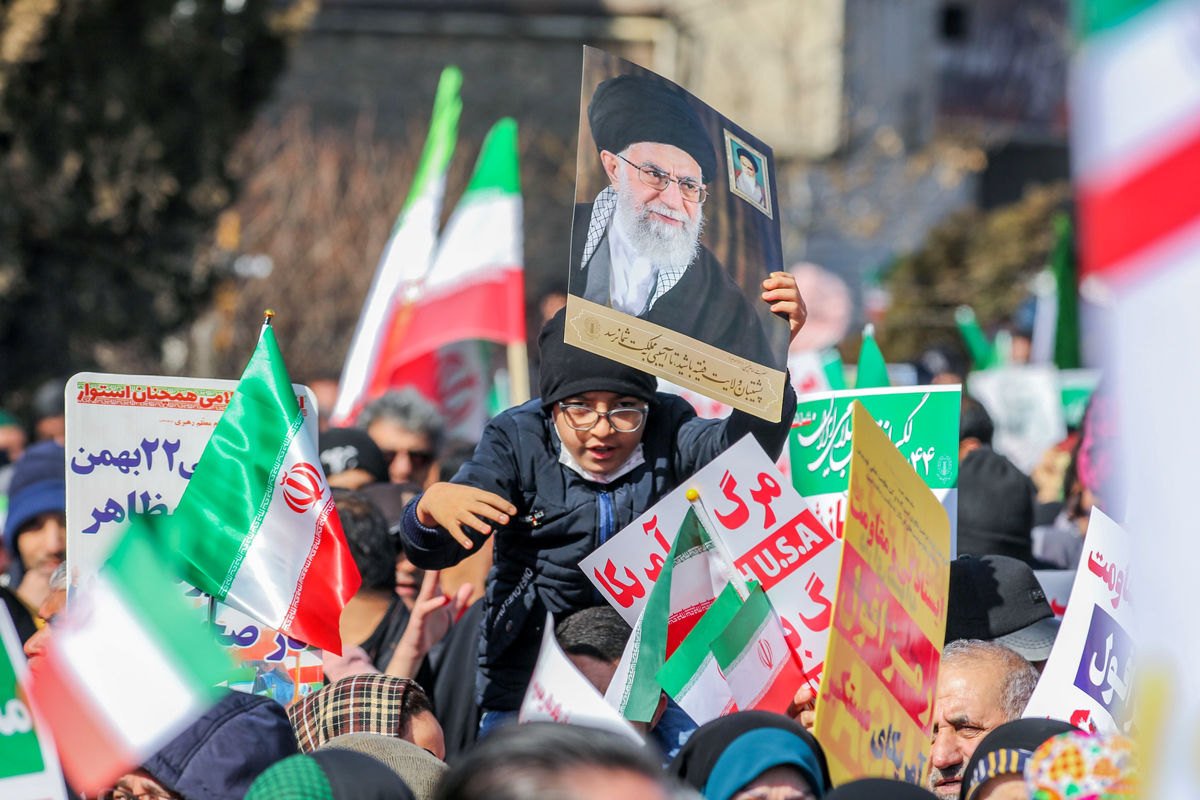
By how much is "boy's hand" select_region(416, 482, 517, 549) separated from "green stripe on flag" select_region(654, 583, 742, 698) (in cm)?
44

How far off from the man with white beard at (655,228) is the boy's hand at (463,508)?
1.53 ft

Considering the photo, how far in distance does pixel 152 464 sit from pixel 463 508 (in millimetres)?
999

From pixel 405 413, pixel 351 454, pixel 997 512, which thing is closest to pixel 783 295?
pixel 997 512

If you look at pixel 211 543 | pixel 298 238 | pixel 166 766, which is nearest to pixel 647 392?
pixel 211 543

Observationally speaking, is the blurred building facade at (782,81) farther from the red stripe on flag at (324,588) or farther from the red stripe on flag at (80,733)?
the red stripe on flag at (80,733)

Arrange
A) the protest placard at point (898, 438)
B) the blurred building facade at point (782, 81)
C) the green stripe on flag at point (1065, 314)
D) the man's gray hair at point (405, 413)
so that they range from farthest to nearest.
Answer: the blurred building facade at point (782, 81) < the green stripe on flag at point (1065, 314) < the man's gray hair at point (405, 413) < the protest placard at point (898, 438)

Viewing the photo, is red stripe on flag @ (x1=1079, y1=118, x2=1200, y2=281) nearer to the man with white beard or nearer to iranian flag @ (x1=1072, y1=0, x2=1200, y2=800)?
iranian flag @ (x1=1072, y1=0, x2=1200, y2=800)

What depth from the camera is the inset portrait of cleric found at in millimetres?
3479

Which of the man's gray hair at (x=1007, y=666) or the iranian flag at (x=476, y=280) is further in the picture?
the iranian flag at (x=476, y=280)

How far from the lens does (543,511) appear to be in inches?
137

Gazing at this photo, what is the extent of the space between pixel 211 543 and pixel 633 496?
0.96m

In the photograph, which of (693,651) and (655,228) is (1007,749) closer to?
(693,651)

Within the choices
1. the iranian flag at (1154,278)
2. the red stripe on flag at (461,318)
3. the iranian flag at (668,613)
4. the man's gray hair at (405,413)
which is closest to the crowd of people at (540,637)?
the iranian flag at (668,613)

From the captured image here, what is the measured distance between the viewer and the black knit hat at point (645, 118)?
10.7 ft
